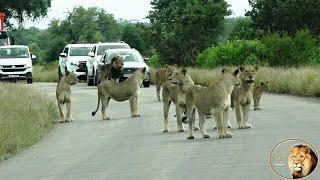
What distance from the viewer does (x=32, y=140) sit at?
17.0 meters

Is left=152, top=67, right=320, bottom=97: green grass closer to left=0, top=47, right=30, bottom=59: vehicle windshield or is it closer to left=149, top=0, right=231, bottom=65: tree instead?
left=0, top=47, right=30, bottom=59: vehicle windshield

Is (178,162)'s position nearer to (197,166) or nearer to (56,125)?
(197,166)

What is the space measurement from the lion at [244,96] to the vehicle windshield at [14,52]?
97.8ft

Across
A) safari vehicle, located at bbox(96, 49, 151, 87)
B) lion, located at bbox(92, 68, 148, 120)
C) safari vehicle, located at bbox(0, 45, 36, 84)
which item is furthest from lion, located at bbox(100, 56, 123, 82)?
safari vehicle, located at bbox(0, 45, 36, 84)

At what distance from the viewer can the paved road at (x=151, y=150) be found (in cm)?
1170

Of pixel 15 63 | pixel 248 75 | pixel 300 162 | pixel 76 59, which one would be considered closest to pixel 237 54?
pixel 76 59

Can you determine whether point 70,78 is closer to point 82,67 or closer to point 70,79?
point 70,79

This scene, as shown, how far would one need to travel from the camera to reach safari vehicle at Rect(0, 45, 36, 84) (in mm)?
45469

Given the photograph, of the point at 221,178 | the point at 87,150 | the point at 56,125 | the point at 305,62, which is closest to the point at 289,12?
the point at 305,62

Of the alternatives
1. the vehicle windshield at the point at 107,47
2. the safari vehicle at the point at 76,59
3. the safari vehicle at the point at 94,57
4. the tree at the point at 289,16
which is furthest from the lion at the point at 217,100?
the tree at the point at 289,16

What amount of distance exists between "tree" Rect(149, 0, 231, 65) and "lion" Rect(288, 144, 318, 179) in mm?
47418

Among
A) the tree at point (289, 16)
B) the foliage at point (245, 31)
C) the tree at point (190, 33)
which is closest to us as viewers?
the tree at point (190, 33)

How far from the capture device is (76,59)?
1791 inches

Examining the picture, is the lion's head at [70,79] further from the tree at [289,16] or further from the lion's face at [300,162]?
the tree at [289,16]
